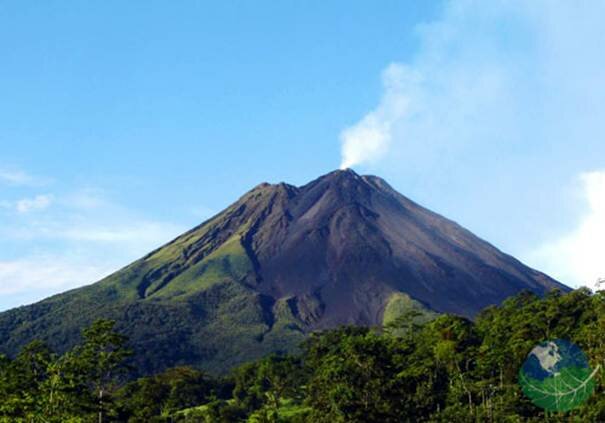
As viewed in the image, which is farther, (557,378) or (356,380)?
(356,380)

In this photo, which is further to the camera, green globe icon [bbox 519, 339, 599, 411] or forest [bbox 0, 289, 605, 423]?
green globe icon [bbox 519, 339, 599, 411]

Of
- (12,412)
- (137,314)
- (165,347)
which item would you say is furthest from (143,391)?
(137,314)

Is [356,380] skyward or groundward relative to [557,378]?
skyward

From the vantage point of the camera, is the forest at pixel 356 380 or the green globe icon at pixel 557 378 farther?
the green globe icon at pixel 557 378

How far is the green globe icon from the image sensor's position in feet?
161

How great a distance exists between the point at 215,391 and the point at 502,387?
49.2 metres

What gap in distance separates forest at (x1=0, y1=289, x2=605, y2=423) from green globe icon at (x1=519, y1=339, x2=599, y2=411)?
1.60m

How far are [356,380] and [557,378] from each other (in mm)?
14615

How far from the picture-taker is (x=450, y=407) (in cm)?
6003

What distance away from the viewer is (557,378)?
160 ft

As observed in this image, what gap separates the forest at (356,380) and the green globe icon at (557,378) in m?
1.60

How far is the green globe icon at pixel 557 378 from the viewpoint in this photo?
161 feet

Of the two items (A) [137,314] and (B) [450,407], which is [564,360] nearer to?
(B) [450,407]

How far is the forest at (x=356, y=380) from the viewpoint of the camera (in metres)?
43.9
